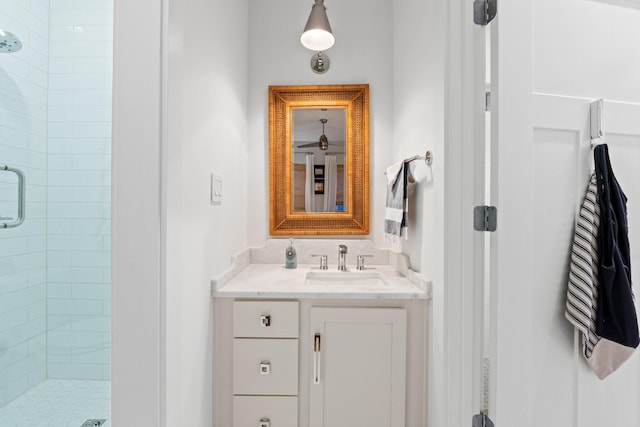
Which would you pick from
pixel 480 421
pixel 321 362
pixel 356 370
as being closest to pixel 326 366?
pixel 321 362

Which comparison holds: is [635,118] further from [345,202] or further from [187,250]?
[187,250]

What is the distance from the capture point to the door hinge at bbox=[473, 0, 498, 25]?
1046 mm

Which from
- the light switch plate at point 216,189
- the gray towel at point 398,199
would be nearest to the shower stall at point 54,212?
the light switch plate at point 216,189

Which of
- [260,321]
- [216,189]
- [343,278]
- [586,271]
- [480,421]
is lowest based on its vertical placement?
[480,421]

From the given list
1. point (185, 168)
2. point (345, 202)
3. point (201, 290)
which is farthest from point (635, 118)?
point (201, 290)

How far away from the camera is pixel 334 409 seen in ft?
4.81

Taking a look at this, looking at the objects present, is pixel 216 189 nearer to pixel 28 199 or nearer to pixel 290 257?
pixel 290 257

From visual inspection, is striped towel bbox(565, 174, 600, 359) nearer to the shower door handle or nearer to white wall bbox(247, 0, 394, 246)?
white wall bbox(247, 0, 394, 246)

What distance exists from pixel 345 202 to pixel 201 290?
1.10 m

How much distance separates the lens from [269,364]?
1.46 metres

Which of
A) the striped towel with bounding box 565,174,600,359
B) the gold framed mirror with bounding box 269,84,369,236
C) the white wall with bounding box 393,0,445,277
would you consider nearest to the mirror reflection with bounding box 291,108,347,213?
the gold framed mirror with bounding box 269,84,369,236

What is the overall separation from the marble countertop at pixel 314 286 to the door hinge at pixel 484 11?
102cm

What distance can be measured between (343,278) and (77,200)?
4.66 feet

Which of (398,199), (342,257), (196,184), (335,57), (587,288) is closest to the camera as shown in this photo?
(587,288)
